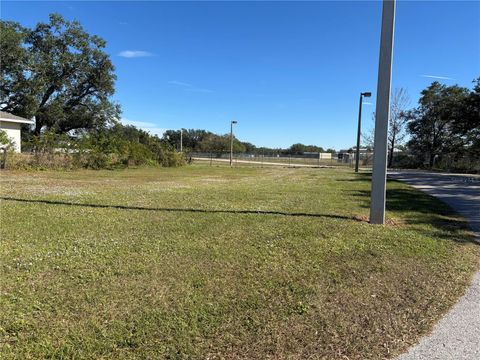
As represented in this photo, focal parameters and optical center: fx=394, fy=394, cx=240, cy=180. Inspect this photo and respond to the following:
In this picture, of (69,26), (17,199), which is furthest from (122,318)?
(69,26)

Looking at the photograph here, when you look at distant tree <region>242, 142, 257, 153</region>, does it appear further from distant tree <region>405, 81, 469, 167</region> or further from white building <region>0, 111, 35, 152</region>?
white building <region>0, 111, 35, 152</region>

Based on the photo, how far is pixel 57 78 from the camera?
128ft

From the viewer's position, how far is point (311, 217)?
801 cm

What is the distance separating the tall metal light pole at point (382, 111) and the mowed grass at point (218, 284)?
566 millimetres

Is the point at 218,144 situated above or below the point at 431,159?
above

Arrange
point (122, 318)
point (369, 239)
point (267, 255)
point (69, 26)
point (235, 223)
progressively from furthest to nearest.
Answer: point (69, 26), point (235, 223), point (369, 239), point (267, 255), point (122, 318)

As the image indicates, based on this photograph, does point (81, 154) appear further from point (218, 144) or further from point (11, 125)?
point (218, 144)

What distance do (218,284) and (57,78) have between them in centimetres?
4091

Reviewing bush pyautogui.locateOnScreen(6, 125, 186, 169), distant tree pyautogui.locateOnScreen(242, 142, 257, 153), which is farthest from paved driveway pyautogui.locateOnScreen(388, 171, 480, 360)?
distant tree pyautogui.locateOnScreen(242, 142, 257, 153)

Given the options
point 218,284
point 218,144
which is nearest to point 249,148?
point 218,144

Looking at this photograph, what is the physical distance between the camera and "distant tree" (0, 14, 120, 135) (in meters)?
35.7

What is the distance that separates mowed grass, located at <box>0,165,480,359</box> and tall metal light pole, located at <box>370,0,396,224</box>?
0.57 metres

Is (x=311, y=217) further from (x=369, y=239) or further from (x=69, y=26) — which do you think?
(x=69, y=26)

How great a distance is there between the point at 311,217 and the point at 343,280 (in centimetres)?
364
